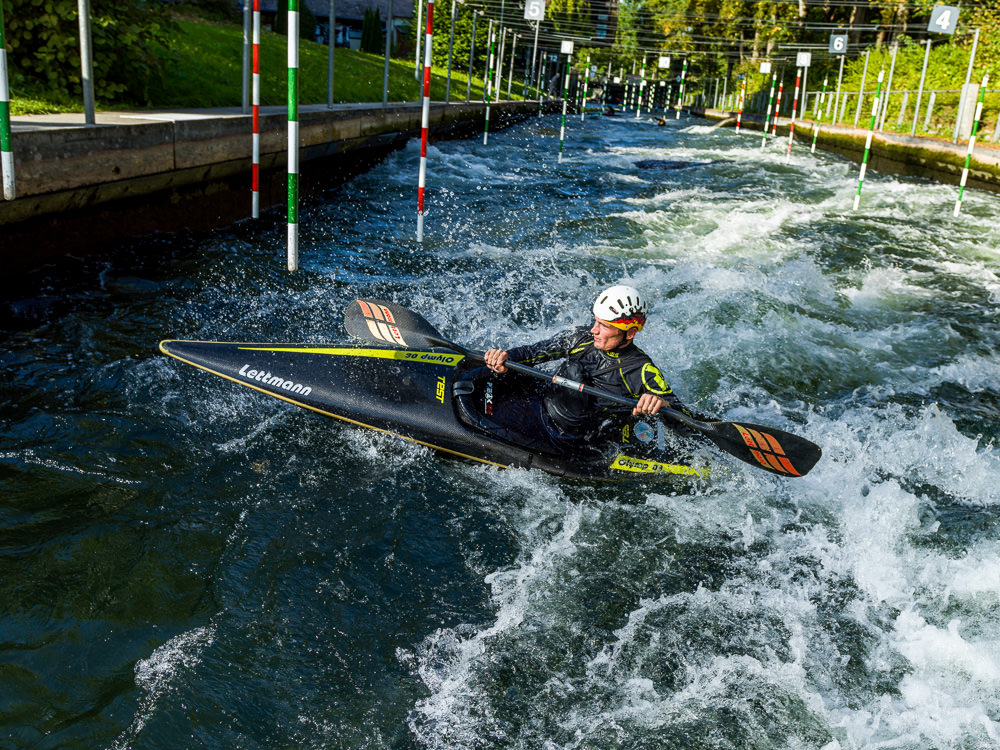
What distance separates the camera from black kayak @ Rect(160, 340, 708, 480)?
175 inches

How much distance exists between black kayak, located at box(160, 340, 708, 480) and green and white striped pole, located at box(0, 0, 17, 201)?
199cm

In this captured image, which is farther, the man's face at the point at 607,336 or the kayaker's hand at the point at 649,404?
the man's face at the point at 607,336

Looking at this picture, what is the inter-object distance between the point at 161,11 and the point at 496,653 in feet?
29.2

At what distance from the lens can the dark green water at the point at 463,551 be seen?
2881 millimetres

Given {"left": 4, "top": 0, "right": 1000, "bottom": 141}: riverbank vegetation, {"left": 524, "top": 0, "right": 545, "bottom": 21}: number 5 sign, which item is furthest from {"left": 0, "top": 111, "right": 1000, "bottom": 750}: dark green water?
{"left": 524, "top": 0, "right": 545, "bottom": 21}: number 5 sign

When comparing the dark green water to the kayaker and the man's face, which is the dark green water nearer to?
the kayaker

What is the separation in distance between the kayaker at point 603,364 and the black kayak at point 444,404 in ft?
0.40

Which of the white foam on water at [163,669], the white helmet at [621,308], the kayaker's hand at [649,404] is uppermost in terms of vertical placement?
the white helmet at [621,308]

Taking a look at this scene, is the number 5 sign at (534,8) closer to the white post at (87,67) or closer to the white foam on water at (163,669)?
the white post at (87,67)

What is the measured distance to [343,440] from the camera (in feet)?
15.3

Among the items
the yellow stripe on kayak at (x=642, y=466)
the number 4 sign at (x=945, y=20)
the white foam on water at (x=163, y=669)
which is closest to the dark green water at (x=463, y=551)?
the white foam on water at (x=163, y=669)

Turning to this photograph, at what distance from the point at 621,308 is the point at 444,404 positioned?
3.64ft

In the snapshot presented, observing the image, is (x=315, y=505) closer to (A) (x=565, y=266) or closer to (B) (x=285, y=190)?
(A) (x=565, y=266)

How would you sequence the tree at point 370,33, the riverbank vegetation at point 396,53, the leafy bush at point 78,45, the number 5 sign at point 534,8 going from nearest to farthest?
1. the leafy bush at point 78,45
2. the riverbank vegetation at point 396,53
3. the number 5 sign at point 534,8
4. the tree at point 370,33
